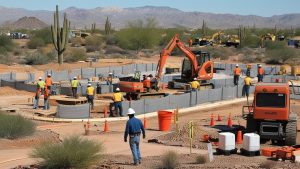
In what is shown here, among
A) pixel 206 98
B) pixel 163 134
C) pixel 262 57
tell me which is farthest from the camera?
pixel 262 57

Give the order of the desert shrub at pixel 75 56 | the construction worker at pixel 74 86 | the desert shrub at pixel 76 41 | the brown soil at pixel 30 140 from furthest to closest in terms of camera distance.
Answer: the desert shrub at pixel 76 41 < the desert shrub at pixel 75 56 < the construction worker at pixel 74 86 < the brown soil at pixel 30 140

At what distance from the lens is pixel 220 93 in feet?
118

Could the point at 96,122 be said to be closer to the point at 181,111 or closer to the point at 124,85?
the point at 181,111

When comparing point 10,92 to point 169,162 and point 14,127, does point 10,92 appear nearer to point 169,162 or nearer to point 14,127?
point 14,127

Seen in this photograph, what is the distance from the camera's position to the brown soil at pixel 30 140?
20564 mm

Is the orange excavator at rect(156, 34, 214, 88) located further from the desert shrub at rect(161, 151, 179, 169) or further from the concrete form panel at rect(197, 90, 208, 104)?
the desert shrub at rect(161, 151, 179, 169)

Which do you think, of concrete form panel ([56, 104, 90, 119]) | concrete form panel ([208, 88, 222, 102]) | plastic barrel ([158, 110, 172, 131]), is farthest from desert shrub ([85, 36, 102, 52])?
plastic barrel ([158, 110, 172, 131])

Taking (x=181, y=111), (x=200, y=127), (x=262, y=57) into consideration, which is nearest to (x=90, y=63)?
(x=262, y=57)

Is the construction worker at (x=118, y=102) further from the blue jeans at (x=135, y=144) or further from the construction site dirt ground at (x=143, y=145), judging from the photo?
the blue jeans at (x=135, y=144)

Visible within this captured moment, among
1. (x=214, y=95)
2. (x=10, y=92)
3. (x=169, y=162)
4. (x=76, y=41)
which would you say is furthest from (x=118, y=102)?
(x=76, y=41)

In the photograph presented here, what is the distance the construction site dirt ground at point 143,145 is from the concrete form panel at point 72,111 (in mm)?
1184

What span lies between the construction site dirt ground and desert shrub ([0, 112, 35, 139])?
13.1 inches

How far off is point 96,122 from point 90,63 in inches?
1299

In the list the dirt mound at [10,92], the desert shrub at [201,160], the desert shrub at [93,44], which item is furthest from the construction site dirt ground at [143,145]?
the desert shrub at [93,44]
